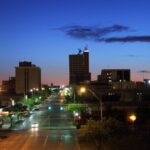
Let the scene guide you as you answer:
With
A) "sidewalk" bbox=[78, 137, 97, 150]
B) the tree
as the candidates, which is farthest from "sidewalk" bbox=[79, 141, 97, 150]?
the tree

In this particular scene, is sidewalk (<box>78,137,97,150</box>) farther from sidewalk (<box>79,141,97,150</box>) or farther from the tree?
the tree

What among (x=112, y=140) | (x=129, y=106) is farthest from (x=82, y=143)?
(x=129, y=106)

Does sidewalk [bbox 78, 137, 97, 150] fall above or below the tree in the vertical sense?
below

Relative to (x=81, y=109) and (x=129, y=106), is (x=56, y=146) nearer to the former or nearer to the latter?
(x=81, y=109)

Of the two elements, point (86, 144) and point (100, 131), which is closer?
point (100, 131)

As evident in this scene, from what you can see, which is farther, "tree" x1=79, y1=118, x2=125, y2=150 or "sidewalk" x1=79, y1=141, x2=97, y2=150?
"tree" x1=79, y1=118, x2=125, y2=150

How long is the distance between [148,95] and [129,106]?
40.1 metres

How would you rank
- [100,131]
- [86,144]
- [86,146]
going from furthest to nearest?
[86,144] < [100,131] < [86,146]

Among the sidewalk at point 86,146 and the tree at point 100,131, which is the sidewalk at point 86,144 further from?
the tree at point 100,131

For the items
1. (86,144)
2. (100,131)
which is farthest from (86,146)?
(100,131)

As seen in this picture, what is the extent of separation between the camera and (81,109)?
333 feet

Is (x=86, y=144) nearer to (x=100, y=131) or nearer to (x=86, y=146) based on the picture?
(x=86, y=146)

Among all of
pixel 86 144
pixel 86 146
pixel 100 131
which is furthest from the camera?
pixel 86 144

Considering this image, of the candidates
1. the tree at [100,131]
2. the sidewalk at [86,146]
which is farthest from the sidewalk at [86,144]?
the tree at [100,131]
